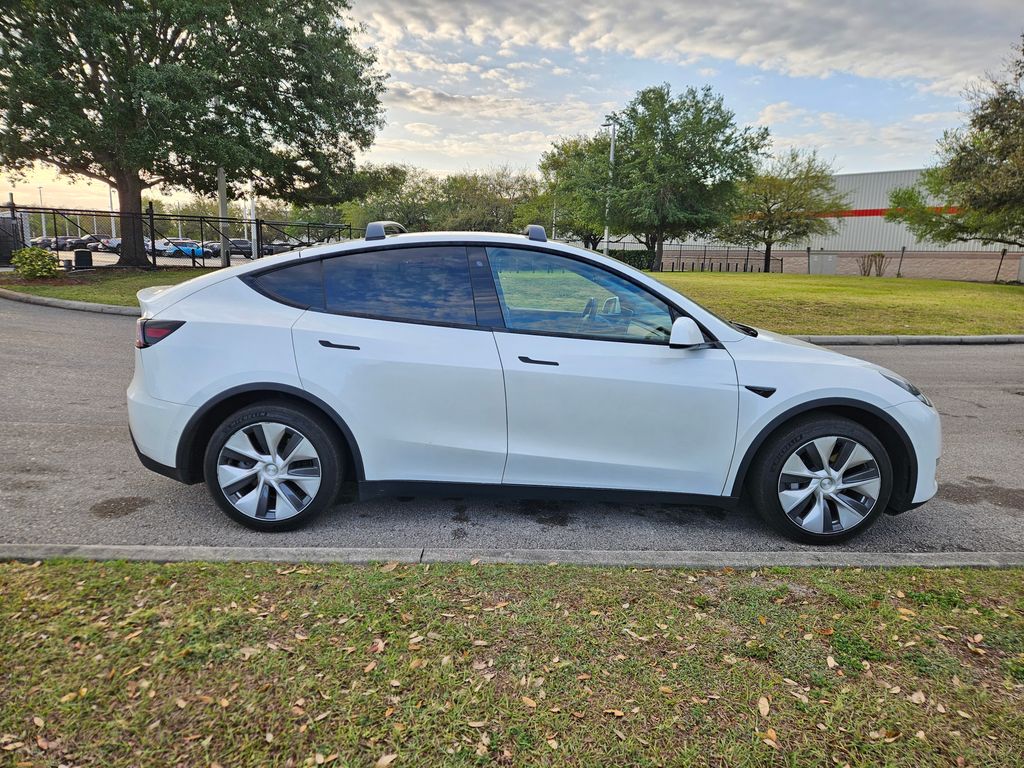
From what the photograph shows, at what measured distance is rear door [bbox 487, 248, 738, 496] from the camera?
3.47 meters

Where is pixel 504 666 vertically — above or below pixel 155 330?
below

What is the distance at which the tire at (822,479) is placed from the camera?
139 inches

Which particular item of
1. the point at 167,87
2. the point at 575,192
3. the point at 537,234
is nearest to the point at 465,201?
the point at 575,192

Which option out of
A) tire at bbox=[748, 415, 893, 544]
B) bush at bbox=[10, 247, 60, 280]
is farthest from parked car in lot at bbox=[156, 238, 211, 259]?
tire at bbox=[748, 415, 893, 544]

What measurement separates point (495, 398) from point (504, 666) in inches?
57.4

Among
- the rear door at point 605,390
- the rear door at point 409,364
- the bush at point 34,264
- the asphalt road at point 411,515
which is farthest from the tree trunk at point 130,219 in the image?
the rear door at point 605,390

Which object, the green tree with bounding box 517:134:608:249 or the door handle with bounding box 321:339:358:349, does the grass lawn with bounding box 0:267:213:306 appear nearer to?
the door handle with bounding box 321:339:358:349

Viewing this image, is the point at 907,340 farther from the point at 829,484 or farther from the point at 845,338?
the point at 829,484

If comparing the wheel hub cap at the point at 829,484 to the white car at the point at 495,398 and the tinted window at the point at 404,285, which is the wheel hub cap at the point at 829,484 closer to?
the white car at the point at 495,398

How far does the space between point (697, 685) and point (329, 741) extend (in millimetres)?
1296

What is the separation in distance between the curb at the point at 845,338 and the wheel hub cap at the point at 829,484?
9386 millimetres

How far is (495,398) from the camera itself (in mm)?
3484

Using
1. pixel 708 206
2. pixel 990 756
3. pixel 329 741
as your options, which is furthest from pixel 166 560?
pixel 708 206

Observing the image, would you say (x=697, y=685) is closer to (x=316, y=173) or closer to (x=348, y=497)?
(x=348, y=497)
